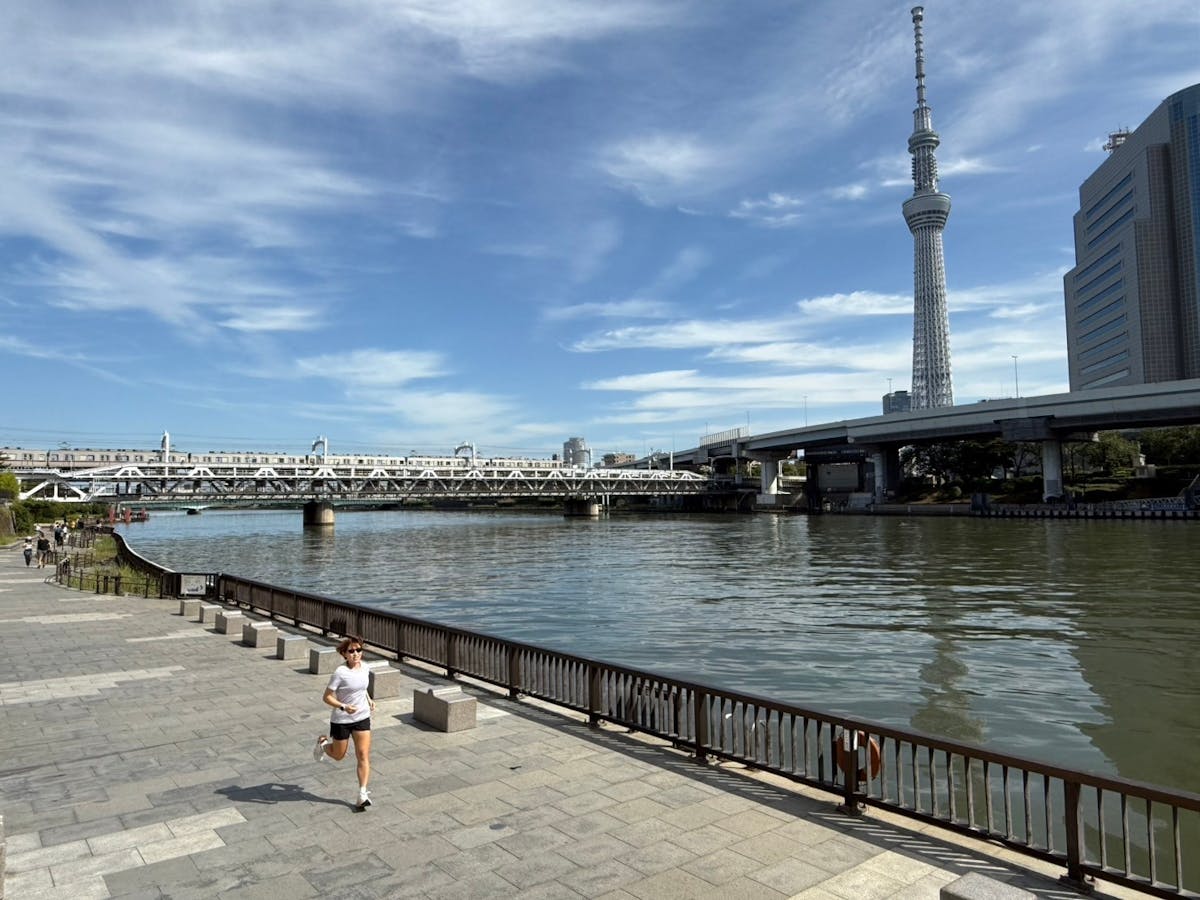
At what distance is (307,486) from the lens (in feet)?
401

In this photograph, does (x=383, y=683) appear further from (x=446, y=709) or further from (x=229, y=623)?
(x=229, y=623)

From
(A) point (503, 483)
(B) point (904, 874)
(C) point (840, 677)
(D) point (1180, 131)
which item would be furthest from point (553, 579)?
(D) point (1180, 131)

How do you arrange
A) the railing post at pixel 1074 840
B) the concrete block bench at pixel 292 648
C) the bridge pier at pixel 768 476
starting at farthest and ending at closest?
the bridge pier at pixel 768 476
the concrete block bench at pixel 292 648
the railing post at pixel 1074 840

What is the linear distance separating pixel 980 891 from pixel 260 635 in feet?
55.7

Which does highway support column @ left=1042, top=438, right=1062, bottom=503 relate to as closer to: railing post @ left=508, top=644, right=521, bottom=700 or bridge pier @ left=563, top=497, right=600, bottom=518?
bridge pier @ left=563, top=497, right=600, bottom=518

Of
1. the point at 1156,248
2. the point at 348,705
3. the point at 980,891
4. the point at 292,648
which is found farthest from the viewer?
the point at 1156,248

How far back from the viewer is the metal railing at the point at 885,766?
653cm

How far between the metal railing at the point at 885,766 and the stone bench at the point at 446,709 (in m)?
1.53

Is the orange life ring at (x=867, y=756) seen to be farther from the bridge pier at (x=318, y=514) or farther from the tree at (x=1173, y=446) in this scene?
the tree at (x=1173, y=446)

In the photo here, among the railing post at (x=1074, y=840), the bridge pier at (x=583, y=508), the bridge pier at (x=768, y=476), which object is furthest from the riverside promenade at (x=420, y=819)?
the bridge pier at (x=768, y=476)

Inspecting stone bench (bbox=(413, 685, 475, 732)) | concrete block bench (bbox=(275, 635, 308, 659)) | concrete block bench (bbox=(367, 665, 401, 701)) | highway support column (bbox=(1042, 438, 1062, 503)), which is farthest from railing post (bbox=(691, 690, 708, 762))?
highway support column (bbox=(1042, 438, 1062, 503))

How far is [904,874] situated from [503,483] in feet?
463

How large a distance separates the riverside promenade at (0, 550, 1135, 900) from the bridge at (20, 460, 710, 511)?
87.5m

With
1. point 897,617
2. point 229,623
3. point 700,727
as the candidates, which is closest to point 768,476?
point 897,617
